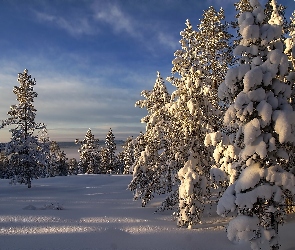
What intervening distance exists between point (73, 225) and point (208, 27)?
41.9 ft

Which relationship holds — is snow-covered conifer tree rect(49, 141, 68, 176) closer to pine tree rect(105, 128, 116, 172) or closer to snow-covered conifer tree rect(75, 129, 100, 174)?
snow-covered conifer tree rect(75, 129, 100, 174)

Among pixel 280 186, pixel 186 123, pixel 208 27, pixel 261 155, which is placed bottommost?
pixel 280 186

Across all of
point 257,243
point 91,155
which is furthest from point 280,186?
point 91,155

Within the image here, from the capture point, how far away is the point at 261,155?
30.5ft

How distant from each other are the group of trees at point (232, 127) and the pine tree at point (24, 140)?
1334 centimetres

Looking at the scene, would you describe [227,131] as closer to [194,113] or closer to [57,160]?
[194,113]

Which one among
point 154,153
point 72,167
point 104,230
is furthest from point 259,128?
point 72,167

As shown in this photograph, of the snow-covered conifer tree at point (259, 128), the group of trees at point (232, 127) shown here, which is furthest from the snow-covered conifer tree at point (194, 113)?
the snow-covered conifer tree at point (259, 128)

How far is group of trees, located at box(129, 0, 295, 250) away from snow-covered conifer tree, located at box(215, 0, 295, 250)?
3cm

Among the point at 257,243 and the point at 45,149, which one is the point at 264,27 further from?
the point at 45,149

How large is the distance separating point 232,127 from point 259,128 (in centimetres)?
372

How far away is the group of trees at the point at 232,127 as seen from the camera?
9445mm

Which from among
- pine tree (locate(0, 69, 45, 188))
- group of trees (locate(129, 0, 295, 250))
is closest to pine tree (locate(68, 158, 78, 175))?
pine tree (locate(0, 69, 45, 188))

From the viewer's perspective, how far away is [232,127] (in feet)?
43.1
